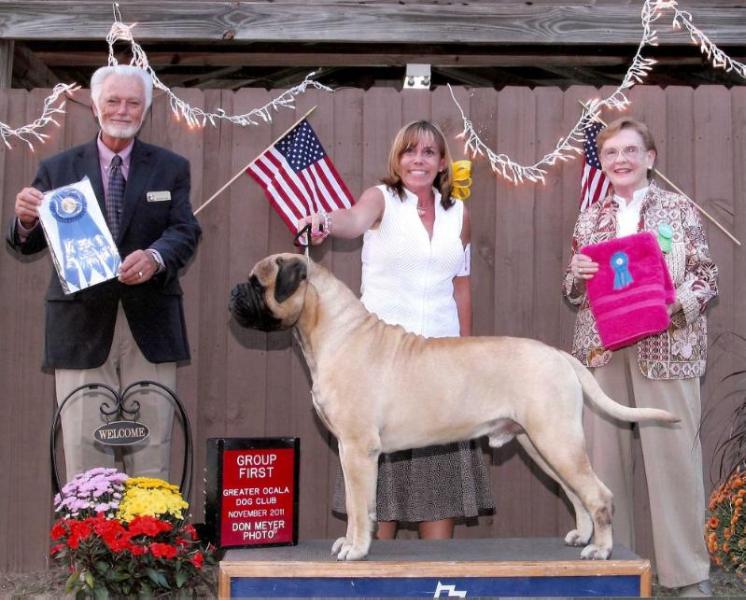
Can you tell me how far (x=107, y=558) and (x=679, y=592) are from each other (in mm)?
2873

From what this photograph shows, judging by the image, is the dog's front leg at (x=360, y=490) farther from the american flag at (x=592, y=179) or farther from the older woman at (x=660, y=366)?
the american flag at (x=592, y=179)

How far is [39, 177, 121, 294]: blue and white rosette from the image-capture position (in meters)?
4.25

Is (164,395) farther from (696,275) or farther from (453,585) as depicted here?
(696,275)

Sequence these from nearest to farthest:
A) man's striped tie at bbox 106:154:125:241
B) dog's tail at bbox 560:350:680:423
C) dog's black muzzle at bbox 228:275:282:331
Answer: dog's black muzzle at bbox 228:275:282:331
dog's tail at bbox 560:350:680:423
man's striped tie at bbox 106:154:125:241

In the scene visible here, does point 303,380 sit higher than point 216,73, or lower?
lower

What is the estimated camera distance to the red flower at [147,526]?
3828mm

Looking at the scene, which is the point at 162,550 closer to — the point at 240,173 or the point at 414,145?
the point at 414,145

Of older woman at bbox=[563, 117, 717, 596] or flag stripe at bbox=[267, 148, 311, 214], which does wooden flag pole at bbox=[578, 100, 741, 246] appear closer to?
older woman at bbox=[563, 117, 717, 596]

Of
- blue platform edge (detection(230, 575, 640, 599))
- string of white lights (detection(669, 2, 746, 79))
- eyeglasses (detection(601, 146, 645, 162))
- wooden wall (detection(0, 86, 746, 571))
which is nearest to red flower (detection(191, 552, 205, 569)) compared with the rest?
blue platform edge (detection(230, 575, 640, 599))

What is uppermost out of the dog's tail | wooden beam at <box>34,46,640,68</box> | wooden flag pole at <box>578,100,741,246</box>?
wooden beam at <box>34,46,640,68</box>

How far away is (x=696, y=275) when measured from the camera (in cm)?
453

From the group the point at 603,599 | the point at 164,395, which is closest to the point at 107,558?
the point at 164,395

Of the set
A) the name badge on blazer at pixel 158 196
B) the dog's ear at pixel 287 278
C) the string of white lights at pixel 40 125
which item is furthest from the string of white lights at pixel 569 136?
the string of white lights at pixel 40 125

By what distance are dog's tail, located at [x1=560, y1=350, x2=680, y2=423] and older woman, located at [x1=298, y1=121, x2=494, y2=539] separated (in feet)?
2.70
